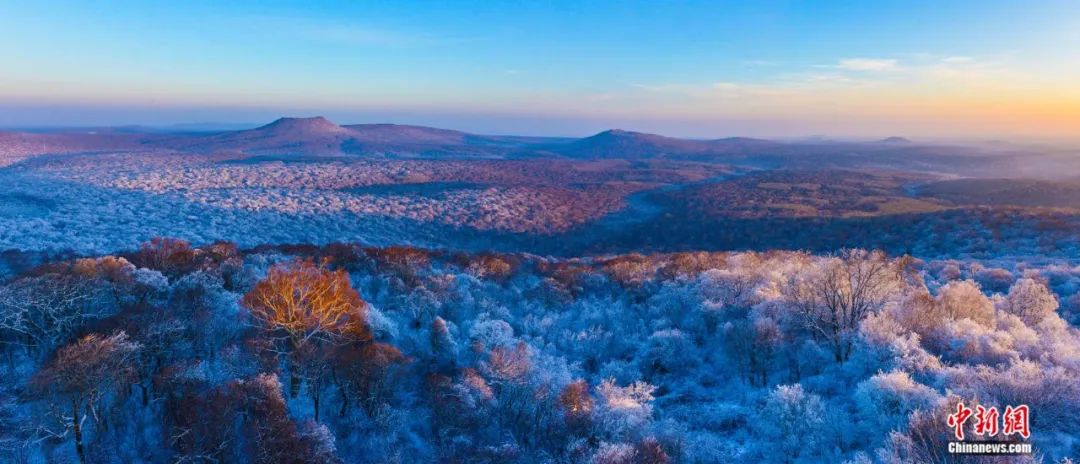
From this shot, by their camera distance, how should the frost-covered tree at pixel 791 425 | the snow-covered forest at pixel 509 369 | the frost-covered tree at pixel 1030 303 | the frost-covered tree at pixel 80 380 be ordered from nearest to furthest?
the frost-covered tree at pixel 80 380
the snow-covered forest at pixel 509 369
the frost-covered tree at pixel 791 425
the frost-covered tree at pixel 1030 303

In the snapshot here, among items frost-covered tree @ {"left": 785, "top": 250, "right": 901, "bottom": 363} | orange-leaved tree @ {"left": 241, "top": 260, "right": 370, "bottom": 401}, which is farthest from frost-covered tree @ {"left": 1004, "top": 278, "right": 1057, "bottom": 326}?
orange-leaved tree @ {"left": 241, "top": 260, "right": 370, "bottom": 401}

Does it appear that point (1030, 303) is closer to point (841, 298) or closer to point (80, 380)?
point (841, 298)

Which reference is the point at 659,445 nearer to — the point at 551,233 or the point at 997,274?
the point at 997,274

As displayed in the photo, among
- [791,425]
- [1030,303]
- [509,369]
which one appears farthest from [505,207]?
[791,425]

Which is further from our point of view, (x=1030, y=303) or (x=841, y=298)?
(x=1030, y=303)

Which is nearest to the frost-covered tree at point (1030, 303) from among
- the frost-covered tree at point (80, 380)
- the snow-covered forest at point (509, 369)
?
the snow-covered forest at point (509, 369)

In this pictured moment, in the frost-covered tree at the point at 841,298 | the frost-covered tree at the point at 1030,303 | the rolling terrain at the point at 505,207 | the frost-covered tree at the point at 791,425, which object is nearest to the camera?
the frost-covered tree at the point at 791,425

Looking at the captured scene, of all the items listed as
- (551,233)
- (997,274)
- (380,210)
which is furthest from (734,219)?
(380,210)

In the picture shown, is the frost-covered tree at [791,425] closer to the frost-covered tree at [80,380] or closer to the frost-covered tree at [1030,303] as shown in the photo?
the frost-covered tree at [1030,303]
